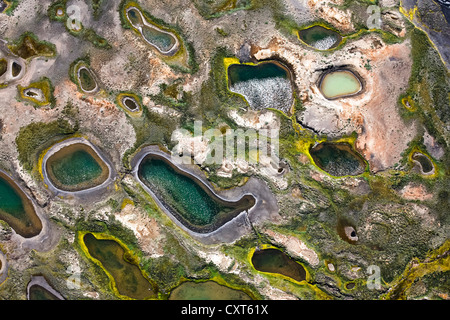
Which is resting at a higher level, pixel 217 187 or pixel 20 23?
pixel 20 23

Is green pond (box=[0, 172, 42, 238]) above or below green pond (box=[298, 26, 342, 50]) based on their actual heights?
below

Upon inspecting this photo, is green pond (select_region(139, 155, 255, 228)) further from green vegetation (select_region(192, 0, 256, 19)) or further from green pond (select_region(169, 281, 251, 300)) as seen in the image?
green vegetation (select_region(192, 0, 256, 19))

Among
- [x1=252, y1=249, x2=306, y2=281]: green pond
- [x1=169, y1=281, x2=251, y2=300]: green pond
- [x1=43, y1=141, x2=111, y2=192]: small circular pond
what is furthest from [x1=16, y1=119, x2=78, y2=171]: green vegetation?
[x1=252, y1=249, x2=306, y2=281]: green pond

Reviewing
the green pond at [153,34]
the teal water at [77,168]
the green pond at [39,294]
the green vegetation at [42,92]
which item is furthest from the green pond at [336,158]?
the green pond at [39,294]

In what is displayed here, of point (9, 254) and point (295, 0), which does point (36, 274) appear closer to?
point (9, 254)

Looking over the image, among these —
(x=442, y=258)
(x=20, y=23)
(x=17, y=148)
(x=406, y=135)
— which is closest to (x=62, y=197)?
(x=17, y=148)

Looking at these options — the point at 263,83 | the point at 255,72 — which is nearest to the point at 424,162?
the point at 263,83

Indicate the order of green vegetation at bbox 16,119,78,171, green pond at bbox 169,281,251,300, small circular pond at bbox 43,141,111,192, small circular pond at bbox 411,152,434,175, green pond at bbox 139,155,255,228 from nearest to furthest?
small circular pond at bbox 411,152,434,175 < green vegetation at bbox 16,119,78,171 < green pond at bbox 169,281,251,300 < small circular pond at bbox 43,141,111,192 < green pond at bbox 139,155,255,228

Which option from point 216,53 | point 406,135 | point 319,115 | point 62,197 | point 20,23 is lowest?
point 62,197
